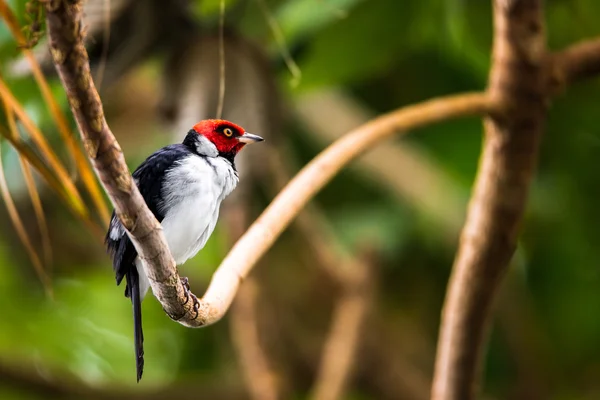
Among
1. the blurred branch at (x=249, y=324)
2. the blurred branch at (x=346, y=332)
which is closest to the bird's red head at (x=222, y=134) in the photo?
the blurred branch at (x=249, y=324)

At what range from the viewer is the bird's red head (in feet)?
1.82

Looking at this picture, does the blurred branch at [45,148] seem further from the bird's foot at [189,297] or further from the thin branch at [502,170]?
the thin branch at [502,170]

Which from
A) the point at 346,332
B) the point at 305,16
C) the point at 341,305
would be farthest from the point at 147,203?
the point at 341,305

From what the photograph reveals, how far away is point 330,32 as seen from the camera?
1646 millimetres

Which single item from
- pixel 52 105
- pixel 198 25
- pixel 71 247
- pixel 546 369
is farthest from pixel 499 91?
pixel 71 247

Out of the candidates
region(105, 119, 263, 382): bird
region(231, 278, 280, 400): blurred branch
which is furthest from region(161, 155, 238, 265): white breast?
region(231, 278, 280, 400): blurred branch

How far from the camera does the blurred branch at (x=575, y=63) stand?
1.21 m

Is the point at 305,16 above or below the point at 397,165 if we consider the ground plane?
below

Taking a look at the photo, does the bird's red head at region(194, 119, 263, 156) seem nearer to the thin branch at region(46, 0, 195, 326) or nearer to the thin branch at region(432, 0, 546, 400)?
the thin branch at region(46, 0, 195, 326)

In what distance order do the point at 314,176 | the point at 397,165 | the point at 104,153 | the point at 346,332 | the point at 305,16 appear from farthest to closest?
1. the point at 397,165
2. the point at 346,332
3. the point at 305,16
4. the point at 314,176
5. the point at 104,153

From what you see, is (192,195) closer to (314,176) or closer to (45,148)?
(45,148)

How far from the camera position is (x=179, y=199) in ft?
1.66

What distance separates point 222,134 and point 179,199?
7 centimetres

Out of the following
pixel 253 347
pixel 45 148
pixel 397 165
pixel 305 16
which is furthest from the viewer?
pixel 397 165
